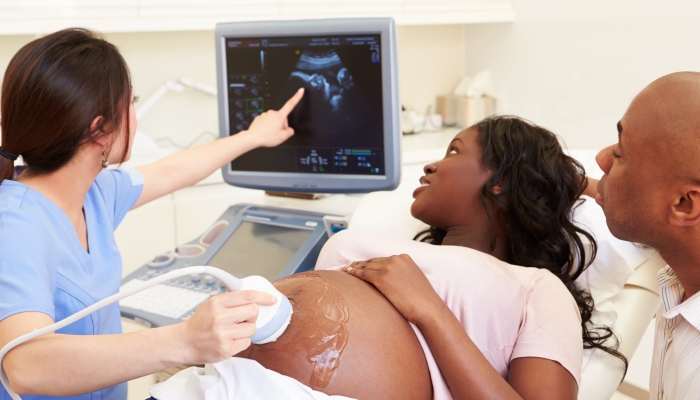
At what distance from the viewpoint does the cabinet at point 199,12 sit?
274 centimetres

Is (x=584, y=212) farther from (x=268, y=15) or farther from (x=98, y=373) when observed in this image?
(x=268, y=15)

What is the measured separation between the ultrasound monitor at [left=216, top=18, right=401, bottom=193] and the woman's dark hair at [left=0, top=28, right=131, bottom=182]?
650 millimetres

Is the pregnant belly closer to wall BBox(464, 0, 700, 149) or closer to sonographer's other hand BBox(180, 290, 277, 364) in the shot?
sonographer's other hand BBox(180, 290, 277, 364)

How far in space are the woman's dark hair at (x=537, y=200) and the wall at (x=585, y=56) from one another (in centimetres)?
131

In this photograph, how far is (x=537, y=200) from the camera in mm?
1538

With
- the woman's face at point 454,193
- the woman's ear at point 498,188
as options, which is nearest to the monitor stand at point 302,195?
the woman's face at point 454,193

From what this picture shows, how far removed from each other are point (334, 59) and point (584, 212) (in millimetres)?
741

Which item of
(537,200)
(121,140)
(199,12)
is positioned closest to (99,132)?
(121,140)

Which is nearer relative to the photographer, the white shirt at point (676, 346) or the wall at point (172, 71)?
the white shirt at point (676, 346)

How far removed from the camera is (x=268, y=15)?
122 inches

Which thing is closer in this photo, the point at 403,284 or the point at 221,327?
the point at 221,327

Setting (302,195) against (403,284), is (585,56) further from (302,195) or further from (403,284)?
(403,284)

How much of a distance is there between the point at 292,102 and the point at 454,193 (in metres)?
0.54

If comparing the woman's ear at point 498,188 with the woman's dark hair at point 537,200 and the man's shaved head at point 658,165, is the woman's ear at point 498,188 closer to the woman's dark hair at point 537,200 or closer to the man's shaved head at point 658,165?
the woman's dark hair at point 537,200
